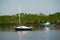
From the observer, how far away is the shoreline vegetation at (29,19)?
12.2 metres

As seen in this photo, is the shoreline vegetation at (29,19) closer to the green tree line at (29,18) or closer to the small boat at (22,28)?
the green tree line at (29,18)

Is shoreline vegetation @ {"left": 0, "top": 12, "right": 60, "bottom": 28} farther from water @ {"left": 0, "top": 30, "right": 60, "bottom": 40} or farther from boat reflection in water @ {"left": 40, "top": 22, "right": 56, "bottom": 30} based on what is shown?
water @ {"left": 0, "top": 30, "right": 60, "bottom": 40}

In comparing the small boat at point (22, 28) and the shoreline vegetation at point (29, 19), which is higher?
the shoreline vegetation at point (29, 19)

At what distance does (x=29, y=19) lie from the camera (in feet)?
41.5

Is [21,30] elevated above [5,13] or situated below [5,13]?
below

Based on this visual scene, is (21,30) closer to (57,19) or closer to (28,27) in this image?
(28,27)

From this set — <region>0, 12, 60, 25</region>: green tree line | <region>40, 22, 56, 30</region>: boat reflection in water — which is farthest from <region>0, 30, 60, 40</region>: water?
<region>40, 22, 56, 30</region>: boat reflection in water

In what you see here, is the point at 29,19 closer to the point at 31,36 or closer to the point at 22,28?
the point at 22,28

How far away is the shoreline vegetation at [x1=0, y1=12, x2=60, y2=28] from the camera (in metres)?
12.2

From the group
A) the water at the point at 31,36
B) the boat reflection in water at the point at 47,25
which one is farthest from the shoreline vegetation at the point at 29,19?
the water at the point at 31,36

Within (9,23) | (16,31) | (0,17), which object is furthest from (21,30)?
(0,17)

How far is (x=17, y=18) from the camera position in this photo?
12.6 metres

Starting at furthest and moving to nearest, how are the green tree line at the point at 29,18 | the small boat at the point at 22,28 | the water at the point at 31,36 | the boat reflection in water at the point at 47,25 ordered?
1. the small boat at the point at 22,28
2. the boat reflection in water at the point at 47,25
3. the green tree line at the point at 29,18
4. the water at the point at 31,36

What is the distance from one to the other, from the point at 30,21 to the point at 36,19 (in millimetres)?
353
